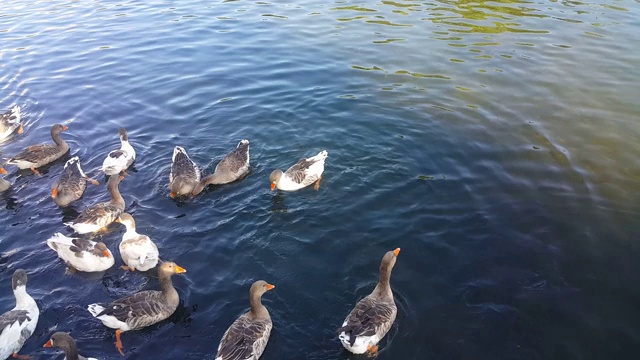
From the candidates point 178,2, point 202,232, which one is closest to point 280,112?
Answer: point 202,232

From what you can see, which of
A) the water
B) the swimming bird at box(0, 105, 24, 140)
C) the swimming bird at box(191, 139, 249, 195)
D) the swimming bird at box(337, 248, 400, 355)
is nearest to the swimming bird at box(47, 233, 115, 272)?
the water

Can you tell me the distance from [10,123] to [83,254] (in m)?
9.88

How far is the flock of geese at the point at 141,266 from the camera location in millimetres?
9492

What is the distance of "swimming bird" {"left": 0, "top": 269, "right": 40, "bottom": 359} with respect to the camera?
9930mm

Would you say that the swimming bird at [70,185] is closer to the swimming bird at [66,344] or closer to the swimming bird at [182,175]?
the swimming bird at [182,175]

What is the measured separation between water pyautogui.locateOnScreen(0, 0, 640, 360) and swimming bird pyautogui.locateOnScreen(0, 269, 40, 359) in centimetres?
32

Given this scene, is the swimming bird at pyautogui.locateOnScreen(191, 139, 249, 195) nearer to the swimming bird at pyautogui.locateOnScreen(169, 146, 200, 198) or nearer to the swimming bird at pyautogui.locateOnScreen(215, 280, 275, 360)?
the swimming bird at pyautogui.locateOnScreen(169, 146, 200, 198)

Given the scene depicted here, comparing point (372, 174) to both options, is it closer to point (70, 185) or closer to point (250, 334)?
point (250, 334)

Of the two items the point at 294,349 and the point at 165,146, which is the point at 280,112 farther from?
the point at 294,349

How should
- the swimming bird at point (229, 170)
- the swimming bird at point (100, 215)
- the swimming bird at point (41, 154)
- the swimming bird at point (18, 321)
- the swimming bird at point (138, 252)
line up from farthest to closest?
the swimming bird at point (41, 154) → the swimming bird at point (229, 170) → the swimming bird at point (100, 215) → the swimming bird at point (138, 252) → the swimming bird at point (18, 321)

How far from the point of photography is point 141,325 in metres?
10.3

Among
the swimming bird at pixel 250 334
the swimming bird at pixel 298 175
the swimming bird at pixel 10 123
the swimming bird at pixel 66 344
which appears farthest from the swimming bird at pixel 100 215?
the swimming bird at pixel 10 123

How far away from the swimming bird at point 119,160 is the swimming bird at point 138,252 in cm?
385

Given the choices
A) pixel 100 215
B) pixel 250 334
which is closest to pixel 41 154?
pixel 100 215
